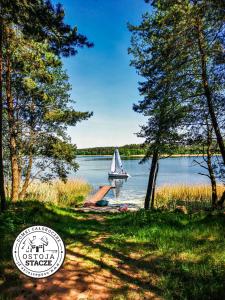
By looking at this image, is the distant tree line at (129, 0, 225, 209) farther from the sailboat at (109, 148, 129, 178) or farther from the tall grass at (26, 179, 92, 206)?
the sailboat at (109, 148, 129, 178)

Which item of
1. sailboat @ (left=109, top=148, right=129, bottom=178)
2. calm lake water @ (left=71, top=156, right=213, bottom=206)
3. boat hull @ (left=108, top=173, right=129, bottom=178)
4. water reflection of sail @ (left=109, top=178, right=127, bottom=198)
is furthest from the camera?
sailboat @ (left=109, top=148, right=129, bottom=178)

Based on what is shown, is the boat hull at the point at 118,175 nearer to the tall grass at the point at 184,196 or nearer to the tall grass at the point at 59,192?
the tall grass at the point at 59,192

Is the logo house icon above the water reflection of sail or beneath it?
above

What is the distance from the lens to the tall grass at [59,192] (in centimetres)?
2040

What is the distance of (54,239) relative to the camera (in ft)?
15.5

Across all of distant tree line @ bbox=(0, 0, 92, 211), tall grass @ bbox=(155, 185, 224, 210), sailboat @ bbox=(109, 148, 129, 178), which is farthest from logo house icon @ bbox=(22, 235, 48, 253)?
sailboat @ bbox=(109, 148, 129, 178)

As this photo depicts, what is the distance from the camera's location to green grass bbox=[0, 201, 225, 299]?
445 cm

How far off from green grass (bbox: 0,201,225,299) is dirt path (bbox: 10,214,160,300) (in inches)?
0.9

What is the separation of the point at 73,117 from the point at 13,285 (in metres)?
12.5

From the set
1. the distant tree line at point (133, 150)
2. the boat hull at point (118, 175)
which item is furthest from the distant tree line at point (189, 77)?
the boat hull at point (118, 175)

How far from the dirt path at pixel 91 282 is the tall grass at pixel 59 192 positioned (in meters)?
12.9

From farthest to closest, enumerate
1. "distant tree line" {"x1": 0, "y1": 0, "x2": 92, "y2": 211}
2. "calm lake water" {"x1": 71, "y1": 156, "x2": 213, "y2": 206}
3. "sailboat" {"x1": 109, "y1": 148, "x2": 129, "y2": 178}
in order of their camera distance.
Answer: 1. "sailboat" {"x1": 109, "y1": 148, "x2": 129, "y2": 178}
2. "calm lake water" {"x1": 71, "y1": 156, "x2": 213, "y2": 206}
3. "distant tree line" {"x1": 0, "y1": 0, "x2": 92, "y2": 211}

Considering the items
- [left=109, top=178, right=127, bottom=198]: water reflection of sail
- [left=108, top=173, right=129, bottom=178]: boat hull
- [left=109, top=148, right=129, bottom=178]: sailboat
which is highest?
[left=109, top=148, right=129, bottom=178]: sailboat

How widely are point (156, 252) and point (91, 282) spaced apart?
1.96m
